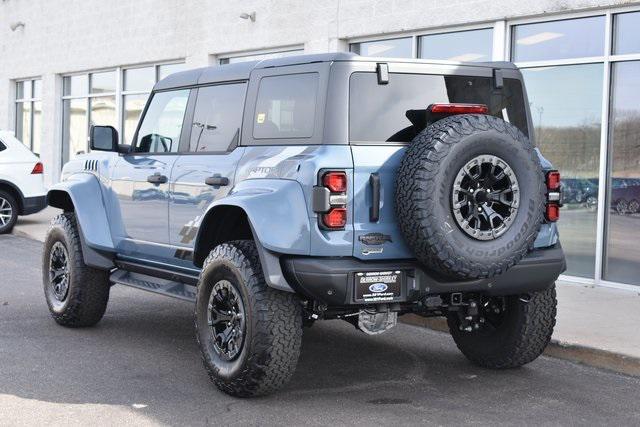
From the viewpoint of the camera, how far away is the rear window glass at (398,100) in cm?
572

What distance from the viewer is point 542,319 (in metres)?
6.50

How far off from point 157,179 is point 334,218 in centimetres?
199

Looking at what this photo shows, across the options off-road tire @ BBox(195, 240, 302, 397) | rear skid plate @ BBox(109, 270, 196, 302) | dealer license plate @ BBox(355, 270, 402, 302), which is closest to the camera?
dealer license plate @ BBox(355, 270, 402, 302)

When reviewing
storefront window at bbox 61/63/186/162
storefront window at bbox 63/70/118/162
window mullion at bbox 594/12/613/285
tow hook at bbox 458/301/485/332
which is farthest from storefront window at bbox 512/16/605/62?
storefront window at bbox 63/70/118/162

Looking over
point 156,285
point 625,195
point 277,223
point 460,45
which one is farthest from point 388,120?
point 460,45

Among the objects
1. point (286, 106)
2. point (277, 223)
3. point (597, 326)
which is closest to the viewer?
point (277, 223)

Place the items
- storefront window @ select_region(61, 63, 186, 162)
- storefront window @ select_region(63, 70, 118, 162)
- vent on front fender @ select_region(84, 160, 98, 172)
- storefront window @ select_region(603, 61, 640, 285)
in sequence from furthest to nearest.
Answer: storefront window @ select_region(63, 70, 118, 162)
storefront window @ select_region(61, 63, 186, 162)
storefront window @ select_region(603, 61, 640, 285)
vent on front fender @ select_region(84, 160, 98, 172)

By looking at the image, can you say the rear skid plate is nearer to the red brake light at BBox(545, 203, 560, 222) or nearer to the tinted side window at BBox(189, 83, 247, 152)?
the tinted side window at BBox(189, 83, 247, 152)

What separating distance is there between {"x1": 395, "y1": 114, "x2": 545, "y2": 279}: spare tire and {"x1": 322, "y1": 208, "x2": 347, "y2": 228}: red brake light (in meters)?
0.30

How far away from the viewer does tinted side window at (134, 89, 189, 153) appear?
712 cm

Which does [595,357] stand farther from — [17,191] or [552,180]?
[17,191]

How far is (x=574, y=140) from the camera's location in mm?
11094

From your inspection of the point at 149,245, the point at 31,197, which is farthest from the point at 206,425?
the point at 31,197

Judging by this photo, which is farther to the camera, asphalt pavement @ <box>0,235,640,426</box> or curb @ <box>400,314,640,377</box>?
curb @ <box>400,314,640,377</box>
